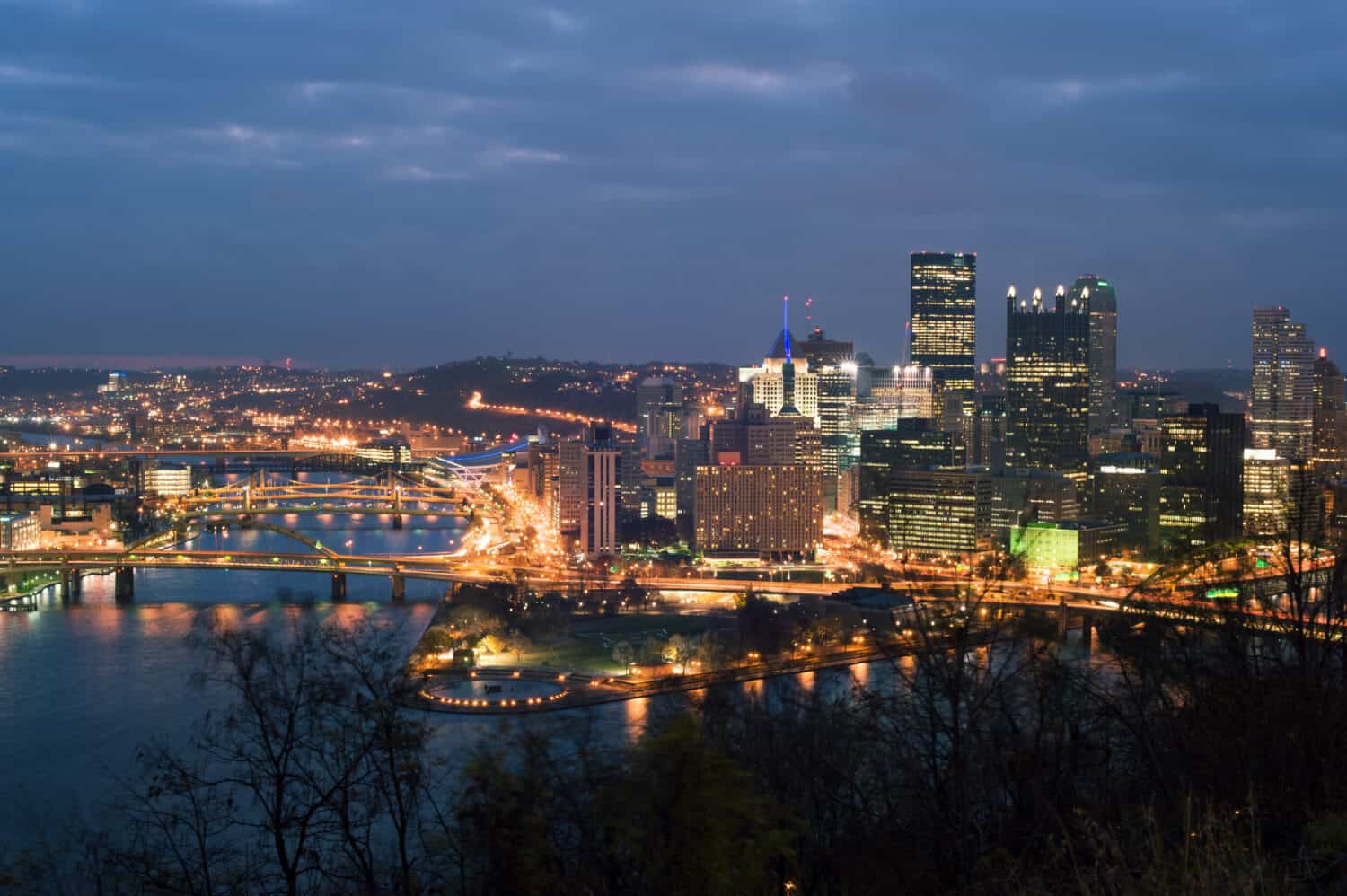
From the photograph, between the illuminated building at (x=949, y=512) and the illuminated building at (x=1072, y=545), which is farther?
the illuminated building at (x=949, y=512)

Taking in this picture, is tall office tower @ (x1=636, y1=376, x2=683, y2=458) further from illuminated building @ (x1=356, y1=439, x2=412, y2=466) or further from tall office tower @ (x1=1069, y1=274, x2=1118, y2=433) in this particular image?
tall office tower @ (x1=1069, y1=274, x2=1118, y2=433)

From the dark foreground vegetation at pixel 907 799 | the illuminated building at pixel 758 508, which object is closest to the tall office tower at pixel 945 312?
the illuminated building at pixel 758 508

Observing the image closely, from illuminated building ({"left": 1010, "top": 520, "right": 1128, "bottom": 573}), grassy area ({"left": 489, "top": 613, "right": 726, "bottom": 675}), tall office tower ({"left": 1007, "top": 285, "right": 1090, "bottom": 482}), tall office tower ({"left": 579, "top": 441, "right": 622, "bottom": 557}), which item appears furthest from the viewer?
tall office tower ({"left": 1007, "top": 285, "right": 1090, "bottom": 482})

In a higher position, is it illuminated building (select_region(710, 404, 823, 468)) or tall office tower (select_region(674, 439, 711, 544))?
illuminated building (select_region(710, 404, 823, 468))

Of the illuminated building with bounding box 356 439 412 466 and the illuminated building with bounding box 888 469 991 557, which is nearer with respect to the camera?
the illuminated building with bounding box 888 469 991 557

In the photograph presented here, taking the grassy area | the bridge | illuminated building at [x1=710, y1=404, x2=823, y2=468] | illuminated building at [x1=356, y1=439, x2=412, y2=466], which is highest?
illuminated building at [x1=710, y1=404, x2=823, y2=468]

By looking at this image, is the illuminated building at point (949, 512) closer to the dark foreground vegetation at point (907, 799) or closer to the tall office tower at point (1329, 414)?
the tall office tower at point (1329, 414)

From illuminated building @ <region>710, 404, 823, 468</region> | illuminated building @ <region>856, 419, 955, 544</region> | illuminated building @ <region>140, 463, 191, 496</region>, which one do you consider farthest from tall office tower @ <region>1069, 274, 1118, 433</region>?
illuminated building @ <region>140, 463, 191, 496</region>
